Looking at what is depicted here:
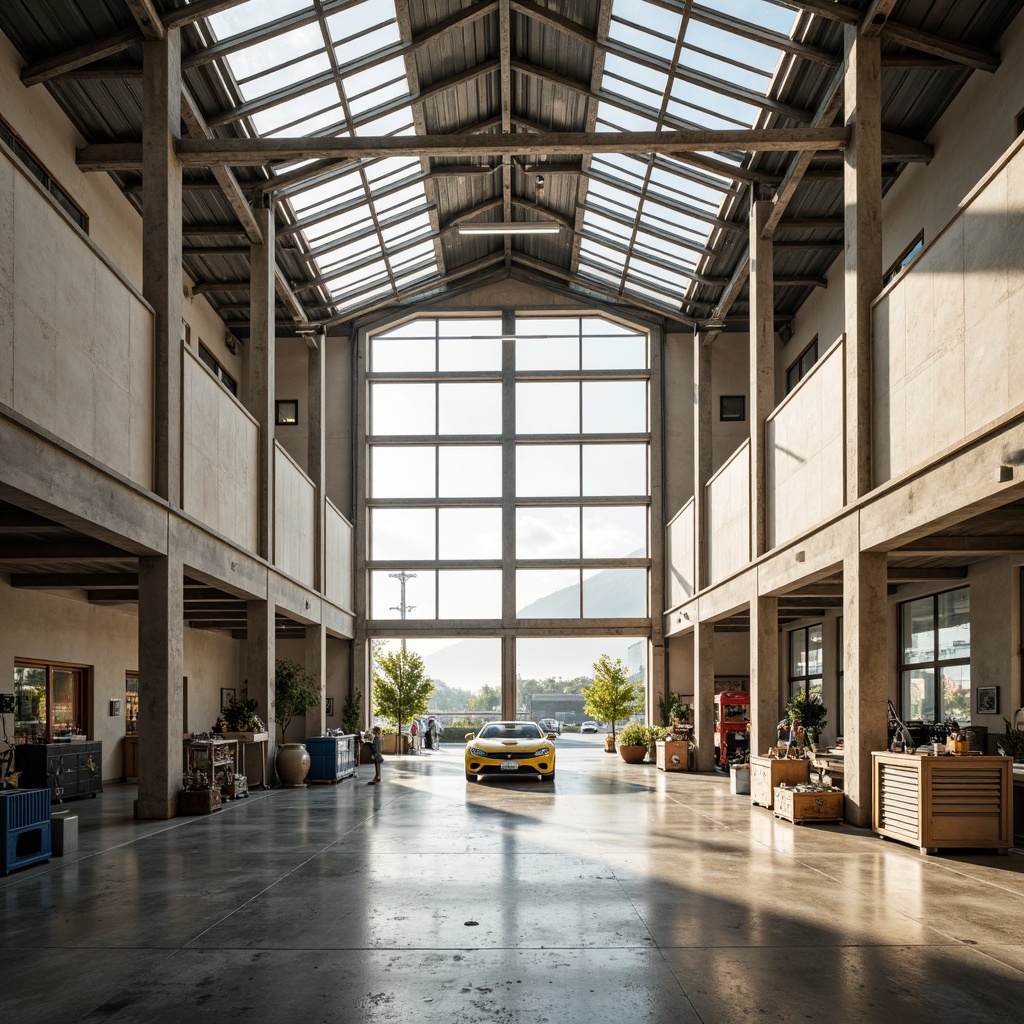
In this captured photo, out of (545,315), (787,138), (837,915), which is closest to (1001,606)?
(787,138)

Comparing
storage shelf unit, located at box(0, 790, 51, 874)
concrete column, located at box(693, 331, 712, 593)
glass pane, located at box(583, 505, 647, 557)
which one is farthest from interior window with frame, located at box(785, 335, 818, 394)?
storage shelf unit, located at box(0, 790, 51, 874)

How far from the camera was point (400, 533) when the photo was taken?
3225 cm

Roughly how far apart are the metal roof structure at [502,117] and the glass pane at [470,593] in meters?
9.08

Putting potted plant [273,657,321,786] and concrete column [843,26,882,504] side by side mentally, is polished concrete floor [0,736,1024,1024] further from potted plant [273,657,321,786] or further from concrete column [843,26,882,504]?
potted plant [273,657,321,786]

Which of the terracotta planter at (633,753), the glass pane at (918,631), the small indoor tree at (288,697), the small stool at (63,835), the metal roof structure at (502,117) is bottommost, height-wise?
the terracotta planter at (633,753)

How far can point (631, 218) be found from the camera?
25703 mm

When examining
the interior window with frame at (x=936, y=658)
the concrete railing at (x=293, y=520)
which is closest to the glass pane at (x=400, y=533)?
the concrete railing at (x=293, y=520)

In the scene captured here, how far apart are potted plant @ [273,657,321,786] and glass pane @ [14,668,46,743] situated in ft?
13.9

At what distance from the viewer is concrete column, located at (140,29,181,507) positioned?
47.9ft

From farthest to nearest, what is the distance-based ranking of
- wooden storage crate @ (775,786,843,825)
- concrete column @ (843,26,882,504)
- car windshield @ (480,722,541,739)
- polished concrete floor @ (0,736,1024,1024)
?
car windshield @ (480,722,541,739) < wooden storage crate @ (775,786,843,825) < concrete column @ (843,26,882,504) < polished concrete floor @ (0,736,1024,1024)

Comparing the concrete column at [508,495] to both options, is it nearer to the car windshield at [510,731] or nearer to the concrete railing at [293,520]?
the concrete railing at [293,520]

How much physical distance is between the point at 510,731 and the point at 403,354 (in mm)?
14292

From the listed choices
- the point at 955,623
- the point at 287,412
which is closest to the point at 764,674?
the point at 955,623

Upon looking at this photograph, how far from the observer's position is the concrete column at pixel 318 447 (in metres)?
26.5
